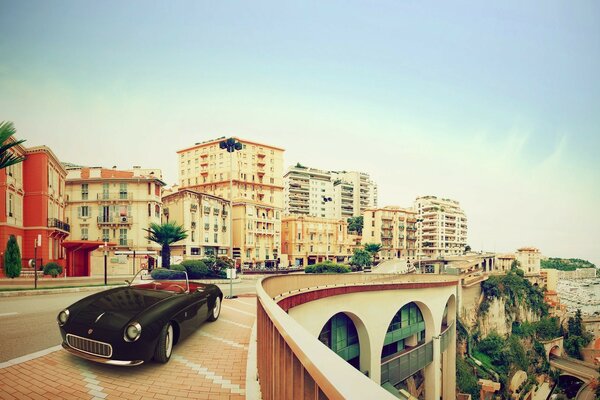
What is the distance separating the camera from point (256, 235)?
53.6 meters

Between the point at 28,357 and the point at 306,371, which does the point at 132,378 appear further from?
the point at 306,371

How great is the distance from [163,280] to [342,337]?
11.6m

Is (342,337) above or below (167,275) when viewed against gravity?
below

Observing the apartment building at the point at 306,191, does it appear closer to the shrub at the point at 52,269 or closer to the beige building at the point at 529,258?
the beige building at the point at 529,258

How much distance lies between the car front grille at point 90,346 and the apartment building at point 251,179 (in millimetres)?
48901

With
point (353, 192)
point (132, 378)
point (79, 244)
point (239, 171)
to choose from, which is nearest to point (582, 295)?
point (353, 192)

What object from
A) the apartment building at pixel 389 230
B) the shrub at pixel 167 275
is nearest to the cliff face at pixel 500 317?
the apartment building at pixel 389 230

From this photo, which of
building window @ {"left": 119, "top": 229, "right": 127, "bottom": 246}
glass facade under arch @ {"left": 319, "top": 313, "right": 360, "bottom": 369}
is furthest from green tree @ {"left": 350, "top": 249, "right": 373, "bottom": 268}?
glass facade under arch @ {"left": 319, "top": 313, "right": 360, "bottom": 369}

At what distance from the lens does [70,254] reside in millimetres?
27859

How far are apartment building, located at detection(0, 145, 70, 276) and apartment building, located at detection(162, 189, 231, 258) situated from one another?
1643cm

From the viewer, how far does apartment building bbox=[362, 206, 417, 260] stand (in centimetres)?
7356

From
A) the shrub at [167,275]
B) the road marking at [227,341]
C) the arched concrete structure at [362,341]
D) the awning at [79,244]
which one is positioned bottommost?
the arched concrete structure at [362,341]

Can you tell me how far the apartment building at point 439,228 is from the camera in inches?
3682

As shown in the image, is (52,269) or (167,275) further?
(52,269)
